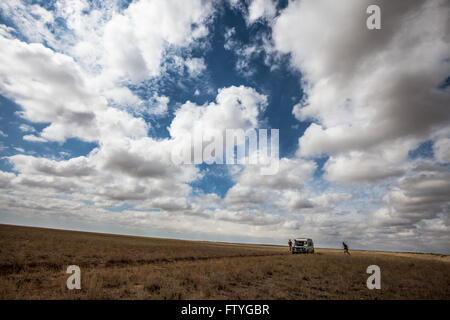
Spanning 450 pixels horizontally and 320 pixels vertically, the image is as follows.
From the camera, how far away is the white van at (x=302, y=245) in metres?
38.6

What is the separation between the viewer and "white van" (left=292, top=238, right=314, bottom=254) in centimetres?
3859

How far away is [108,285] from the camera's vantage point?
10.2m

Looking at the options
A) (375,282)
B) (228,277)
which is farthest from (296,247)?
(228,277)

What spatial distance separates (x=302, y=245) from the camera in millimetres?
39000

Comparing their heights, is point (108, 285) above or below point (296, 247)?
above
